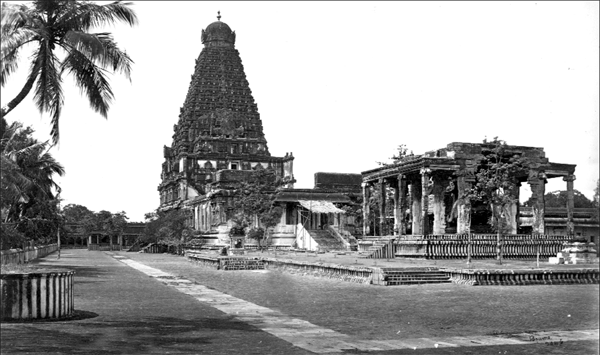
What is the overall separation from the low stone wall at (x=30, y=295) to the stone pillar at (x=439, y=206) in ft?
108

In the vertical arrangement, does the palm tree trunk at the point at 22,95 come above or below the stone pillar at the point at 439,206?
above

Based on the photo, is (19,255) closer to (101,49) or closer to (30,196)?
(30,196)

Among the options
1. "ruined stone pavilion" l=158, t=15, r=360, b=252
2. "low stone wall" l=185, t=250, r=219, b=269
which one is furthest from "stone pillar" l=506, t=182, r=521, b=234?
"ruined stone pavilion" l=158, t=15, r=360, b=252

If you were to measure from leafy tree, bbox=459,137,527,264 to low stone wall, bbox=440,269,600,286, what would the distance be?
6081 mm

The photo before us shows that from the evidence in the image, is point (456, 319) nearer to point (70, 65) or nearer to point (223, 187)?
point (70, 65)

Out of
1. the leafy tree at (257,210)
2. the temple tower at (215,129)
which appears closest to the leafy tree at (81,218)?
the temple tower at (215,129)

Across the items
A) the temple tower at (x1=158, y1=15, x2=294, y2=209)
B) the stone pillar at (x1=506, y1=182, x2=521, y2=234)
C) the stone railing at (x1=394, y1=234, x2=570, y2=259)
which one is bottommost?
the stone railing at (x1=394, y1=234, x2=570, y2=259)

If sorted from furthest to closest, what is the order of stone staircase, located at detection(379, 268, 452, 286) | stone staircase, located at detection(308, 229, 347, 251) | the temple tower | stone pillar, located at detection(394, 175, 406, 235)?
the temple tower → stone staircase, located at detection(308, 229, 347, 251) → stone pillar, located at detection(394, 175, 406, 235) → stone staircase, located at detection(379, 268, 452, 286)

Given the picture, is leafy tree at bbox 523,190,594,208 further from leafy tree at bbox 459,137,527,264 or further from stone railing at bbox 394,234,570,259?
stone railing at bbox 394,234,570,259

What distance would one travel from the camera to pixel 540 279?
25.1 meters

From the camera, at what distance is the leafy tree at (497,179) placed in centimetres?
3541

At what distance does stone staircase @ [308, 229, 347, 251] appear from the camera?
191 feet

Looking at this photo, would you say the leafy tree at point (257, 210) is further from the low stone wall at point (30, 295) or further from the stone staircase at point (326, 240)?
the low stone wall at point (30, 295)

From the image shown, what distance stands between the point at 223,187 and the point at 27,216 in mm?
34843
